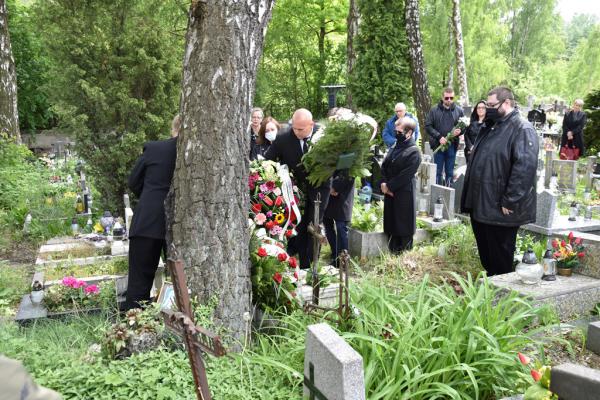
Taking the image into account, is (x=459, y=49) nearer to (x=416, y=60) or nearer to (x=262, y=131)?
(x=416, y=60)

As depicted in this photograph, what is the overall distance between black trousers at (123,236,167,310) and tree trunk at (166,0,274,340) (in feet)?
2.09

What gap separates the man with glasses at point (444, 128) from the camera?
386 inches

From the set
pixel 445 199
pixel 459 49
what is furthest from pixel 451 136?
pixel 459 49

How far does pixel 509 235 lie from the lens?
5.38 meters

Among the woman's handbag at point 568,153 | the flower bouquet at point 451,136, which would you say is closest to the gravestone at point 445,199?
the flower bouquet at point 451,136

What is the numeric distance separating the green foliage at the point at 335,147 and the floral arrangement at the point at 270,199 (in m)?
0.42

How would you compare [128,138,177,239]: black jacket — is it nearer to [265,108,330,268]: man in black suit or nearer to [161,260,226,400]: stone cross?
[265,108,330,268]: man in black suit

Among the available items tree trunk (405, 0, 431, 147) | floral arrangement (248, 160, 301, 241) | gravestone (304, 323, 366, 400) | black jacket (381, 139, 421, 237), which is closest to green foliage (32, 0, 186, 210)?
black jacket (381, 139, 421, 237)

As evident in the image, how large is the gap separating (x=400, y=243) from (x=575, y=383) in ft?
14.8

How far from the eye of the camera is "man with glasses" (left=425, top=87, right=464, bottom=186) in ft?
32.2

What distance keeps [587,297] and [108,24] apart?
7.24 meters

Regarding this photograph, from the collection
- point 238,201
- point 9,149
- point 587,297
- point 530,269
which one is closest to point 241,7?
point 238,201

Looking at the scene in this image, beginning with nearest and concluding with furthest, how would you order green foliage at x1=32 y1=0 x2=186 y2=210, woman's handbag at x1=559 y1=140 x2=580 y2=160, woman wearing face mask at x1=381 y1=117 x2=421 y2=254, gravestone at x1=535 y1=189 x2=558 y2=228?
woman wearing face mask at x1=381 y1=117 x2=421 y2=254
gravestone at x1=535 y1=189 x2=558 y2=228
green foliage at x1=32 y1=0 x2=186 y2=210
woman's handbag at x1=559 y1=140 x2=580 y2=160

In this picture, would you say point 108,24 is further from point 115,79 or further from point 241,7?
point 241,7
